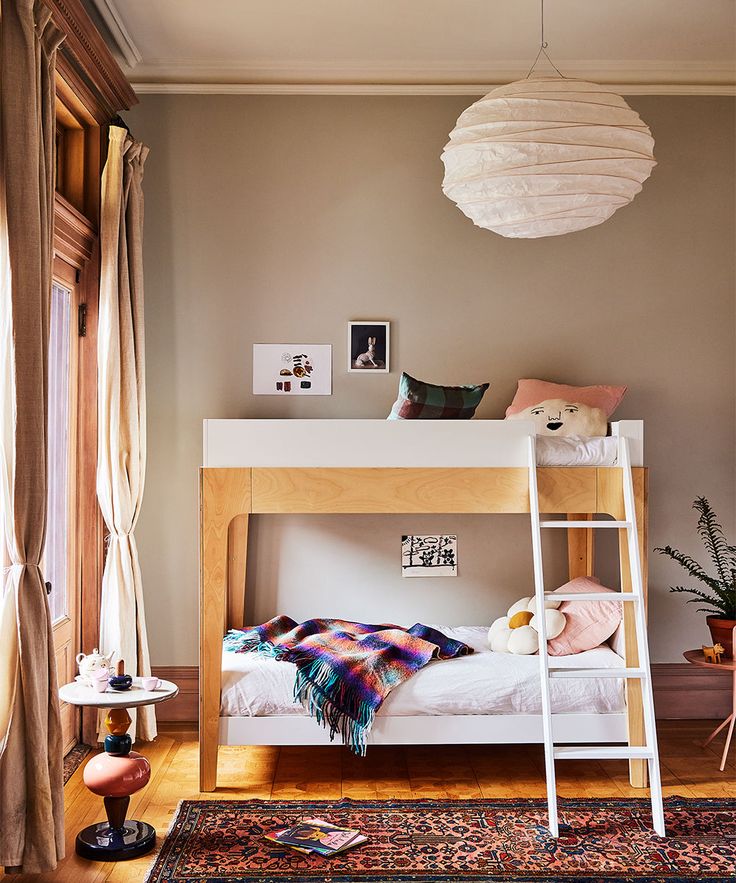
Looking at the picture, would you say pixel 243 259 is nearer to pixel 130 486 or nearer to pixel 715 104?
pixel 130 486

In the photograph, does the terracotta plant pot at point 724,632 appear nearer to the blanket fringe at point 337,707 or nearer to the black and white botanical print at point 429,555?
the black and white botanical print at point 429,555

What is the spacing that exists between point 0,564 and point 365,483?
1312 millimetres

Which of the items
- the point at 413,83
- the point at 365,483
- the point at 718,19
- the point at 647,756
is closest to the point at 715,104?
the point at 718,19

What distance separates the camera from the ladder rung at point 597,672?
3.13 m

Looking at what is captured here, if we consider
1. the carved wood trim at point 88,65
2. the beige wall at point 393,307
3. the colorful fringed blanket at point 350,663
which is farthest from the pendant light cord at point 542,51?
the colorful fringed blanket at point 350,663

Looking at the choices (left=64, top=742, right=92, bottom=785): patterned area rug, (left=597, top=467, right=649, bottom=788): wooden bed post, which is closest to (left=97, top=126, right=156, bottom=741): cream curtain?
(left=64, top=742, right=92, bottom=785): patterned area rug

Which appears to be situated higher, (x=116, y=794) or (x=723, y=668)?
(x=723, y=668)

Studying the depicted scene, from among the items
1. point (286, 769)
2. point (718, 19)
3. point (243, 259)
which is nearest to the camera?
point (286, 769)

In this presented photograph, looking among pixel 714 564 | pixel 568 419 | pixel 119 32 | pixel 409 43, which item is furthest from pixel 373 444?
pixel 119 32

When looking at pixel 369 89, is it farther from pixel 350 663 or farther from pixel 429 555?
pixel 350 663

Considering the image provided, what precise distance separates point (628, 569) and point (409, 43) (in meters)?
2.52

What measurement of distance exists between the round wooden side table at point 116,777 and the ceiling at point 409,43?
2.74 metres

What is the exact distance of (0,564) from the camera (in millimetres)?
2648

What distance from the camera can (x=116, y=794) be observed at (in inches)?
110
